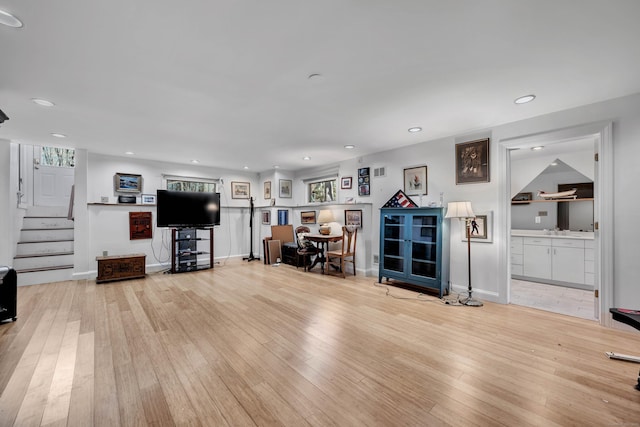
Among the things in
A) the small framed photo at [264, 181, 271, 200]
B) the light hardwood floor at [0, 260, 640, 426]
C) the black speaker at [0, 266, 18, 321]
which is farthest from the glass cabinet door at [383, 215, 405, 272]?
the black speaker at [0, 266, 18, 321]

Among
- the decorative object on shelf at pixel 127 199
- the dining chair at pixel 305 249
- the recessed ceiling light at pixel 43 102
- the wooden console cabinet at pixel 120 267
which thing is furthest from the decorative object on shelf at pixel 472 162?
the decorative object on shelf at pixel 127 199

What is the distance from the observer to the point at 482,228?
3686mm

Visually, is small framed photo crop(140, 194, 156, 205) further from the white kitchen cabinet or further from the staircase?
the white kitchen cabinet

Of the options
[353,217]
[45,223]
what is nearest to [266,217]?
[353,217]

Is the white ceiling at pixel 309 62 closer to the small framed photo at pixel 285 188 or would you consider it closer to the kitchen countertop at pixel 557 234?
the kitchen countertop at pixel 557 234

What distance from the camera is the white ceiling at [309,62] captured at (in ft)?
5.10

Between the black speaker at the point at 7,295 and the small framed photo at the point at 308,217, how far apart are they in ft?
16.0

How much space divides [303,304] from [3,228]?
4.49 m

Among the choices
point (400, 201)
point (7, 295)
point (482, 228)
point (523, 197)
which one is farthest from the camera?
point (523, 197)

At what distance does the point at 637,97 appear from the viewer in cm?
266

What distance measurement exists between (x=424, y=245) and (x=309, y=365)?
276 cm

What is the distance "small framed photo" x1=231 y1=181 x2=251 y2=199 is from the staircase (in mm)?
3414

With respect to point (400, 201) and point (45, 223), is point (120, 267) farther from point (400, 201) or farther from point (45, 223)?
point (400, 201)

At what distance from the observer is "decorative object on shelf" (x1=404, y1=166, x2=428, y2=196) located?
14.3ft
